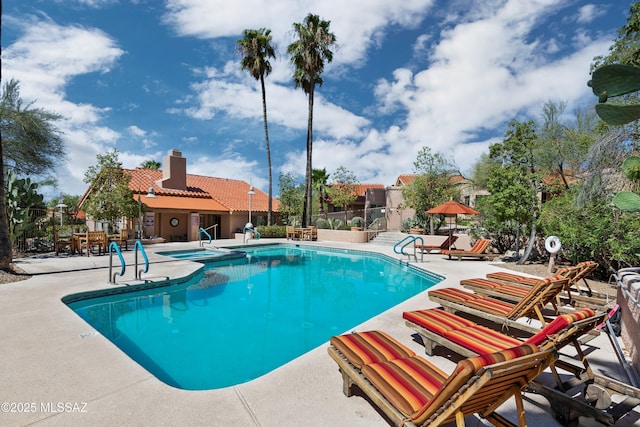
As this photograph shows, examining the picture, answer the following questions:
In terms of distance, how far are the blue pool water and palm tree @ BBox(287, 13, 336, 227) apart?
1415 cm

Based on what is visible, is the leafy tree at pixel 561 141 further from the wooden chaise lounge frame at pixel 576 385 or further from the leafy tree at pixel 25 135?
the leafy tree at pixel 25 135

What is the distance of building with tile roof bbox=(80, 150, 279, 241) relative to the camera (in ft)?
78.5

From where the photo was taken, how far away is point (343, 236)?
24.4 meters

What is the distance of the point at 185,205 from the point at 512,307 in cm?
2417

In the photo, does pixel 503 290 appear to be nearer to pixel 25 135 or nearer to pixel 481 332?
pixel 481 332

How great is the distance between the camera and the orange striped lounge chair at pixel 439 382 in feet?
6.70

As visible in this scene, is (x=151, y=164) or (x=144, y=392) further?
(x=151, y=164)

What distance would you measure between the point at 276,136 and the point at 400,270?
19909 mm

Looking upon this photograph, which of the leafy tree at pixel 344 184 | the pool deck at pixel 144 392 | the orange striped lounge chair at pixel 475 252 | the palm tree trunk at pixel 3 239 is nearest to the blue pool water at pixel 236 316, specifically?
the pool deck at pixel 144 392

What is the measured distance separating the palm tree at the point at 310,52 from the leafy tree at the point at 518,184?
1487 cm

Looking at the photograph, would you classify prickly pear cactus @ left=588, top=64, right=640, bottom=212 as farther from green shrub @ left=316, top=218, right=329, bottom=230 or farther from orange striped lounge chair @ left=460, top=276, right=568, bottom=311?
green shrub @ left=316, top=218, right=329, bottom=230

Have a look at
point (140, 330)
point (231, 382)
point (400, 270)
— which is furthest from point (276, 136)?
point (231, 382)

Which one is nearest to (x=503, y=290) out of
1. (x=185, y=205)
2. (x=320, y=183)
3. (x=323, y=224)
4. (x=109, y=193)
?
(x=323, y=224)

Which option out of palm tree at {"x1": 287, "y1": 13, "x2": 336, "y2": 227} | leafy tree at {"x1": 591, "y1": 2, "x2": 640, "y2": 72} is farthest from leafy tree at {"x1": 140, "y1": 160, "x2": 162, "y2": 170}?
leafy tree at {"x1": 591, "y1": 2, "x2": 640, "y2": 72}
